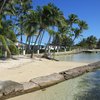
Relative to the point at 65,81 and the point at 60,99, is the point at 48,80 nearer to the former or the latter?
the point at 65,81

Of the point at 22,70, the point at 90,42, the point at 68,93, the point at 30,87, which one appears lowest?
the point at 68,93

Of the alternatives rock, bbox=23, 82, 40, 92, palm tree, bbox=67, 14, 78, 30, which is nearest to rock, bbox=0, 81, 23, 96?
rock, bbox=23, 82, 40, 92

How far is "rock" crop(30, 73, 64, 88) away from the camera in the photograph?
42.8 ft

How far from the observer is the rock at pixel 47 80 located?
1305 centimetres

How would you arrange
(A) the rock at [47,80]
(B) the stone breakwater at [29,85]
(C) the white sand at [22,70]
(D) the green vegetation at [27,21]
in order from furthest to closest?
(D) the green vegetation at [27,21]
(C) the white sand at [22,70]
(A) the rock at [47,80]
(B) the stone breakwater at [29,85]

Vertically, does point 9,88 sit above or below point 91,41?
below

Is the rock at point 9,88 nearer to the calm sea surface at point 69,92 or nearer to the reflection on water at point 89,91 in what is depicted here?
the calm sea surface at point 69,92

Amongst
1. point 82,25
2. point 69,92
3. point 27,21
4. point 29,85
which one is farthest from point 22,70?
point 82,25

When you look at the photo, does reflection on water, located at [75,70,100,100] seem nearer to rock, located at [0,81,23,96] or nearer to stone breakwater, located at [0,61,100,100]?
stone breakwater, located at [0,61,100,100]

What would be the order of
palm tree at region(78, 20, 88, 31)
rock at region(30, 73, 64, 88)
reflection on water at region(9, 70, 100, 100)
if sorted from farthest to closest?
palm tree at region(78, 20, 88, 31) → rock at region(30, 73, 64, 88) → reflection on water at region(9, 70, 100, 100)

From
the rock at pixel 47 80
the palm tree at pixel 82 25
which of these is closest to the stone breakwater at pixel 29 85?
the rock at pixel 47 80

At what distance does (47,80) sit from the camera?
539 inches

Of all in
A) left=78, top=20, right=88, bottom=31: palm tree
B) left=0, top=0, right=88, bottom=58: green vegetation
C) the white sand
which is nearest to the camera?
the white sand

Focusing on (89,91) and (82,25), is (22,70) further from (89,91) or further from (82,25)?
(82,25)
